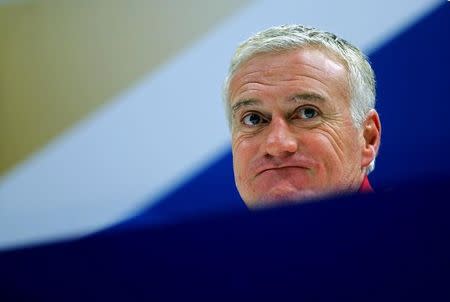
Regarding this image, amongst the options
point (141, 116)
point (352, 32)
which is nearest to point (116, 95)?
point (141, 116)

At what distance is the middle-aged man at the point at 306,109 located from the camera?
133 cm

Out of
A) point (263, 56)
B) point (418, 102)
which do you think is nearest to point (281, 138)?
point (263, 56)

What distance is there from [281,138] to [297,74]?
0.47 ft

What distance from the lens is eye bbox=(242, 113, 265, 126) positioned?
1346 millimetres

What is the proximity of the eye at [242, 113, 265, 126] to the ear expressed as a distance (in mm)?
229

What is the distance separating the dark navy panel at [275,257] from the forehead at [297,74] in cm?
110

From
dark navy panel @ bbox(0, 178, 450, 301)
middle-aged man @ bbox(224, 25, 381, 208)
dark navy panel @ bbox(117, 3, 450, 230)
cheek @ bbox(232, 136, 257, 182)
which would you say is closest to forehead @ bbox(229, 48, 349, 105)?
middle-aged man @ bbox(224, 25, 381, 208)

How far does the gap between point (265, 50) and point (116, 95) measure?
42.1 inches

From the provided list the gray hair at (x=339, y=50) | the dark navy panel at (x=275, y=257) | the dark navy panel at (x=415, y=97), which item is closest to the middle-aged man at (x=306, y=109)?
the gray hair at (x=339, y=50)

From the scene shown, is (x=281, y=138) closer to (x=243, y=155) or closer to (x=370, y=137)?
(x=243, y=155)

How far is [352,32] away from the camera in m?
1.86

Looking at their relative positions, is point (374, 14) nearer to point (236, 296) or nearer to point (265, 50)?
point (265, 50)

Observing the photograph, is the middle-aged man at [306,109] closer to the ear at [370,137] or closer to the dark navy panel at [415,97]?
the ear at [370,137]

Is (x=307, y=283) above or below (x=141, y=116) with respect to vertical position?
below
